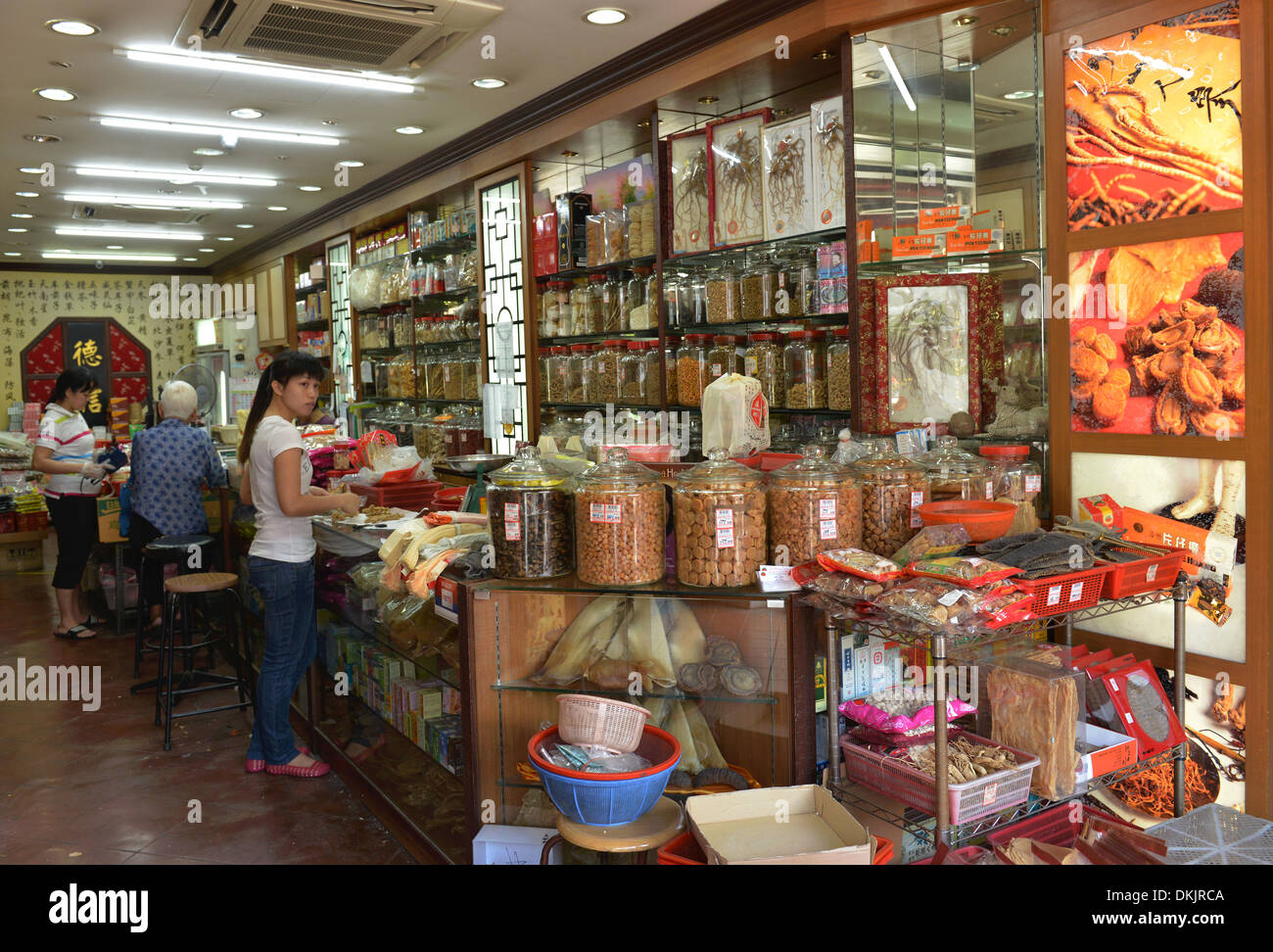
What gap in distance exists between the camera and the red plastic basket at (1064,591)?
6.97 feet

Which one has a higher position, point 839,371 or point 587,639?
point 839,371

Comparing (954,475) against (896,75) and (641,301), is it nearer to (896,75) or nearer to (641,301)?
(896,75)

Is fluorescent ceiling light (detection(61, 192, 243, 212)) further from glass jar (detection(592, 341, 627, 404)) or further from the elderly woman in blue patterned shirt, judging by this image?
glass jar (detection(592, 341, 627, 404))

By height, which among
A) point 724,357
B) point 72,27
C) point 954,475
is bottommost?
point 954,475

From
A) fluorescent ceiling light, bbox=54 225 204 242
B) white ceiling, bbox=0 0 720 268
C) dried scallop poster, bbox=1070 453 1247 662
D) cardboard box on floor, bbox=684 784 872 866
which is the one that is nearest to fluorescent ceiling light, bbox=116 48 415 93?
white ceiling, bbox=0 0 720 268

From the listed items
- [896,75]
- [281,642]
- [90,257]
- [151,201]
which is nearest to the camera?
[896,75]

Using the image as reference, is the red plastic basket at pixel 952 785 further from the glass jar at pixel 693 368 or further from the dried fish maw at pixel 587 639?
the glass jar at pixel 693 368

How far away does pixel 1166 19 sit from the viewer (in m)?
2.82

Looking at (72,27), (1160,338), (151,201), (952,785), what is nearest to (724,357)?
(1160,338)

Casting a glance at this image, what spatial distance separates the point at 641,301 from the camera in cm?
518

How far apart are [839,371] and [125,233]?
8.79m
